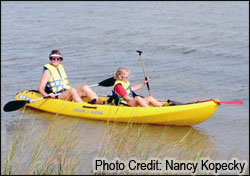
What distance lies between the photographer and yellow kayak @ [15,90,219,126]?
712cm

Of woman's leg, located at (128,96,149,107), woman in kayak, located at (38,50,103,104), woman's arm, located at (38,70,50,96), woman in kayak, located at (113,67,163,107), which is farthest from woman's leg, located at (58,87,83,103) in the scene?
woman's leg, located at (128,96,149,107)

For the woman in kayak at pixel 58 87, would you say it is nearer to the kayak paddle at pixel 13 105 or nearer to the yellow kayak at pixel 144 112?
the yellow kayak at pixel 144 112

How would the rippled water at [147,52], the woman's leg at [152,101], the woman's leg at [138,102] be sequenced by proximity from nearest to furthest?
the rippled water at [147,52] → the woman's leg at [138,102] → the woman's leg at [152,101]

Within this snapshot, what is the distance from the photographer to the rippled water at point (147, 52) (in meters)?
7.30

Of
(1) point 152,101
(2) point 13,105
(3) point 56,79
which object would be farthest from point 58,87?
(1) point 152,101

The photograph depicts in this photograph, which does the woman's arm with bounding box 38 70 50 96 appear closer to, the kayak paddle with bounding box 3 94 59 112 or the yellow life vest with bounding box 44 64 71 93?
the yellow life vest with bounding box 44 64 71 93

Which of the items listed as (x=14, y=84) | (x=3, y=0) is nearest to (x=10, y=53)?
(x=14, y=84)

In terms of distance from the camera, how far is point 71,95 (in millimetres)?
8102

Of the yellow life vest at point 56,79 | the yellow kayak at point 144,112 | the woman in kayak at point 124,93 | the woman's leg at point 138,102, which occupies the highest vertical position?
the yellow life vest at point 56,79

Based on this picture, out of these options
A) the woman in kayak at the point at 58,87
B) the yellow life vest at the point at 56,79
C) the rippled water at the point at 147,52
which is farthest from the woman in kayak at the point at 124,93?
the yellow life vest at the point at 56,79

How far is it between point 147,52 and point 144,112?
5.21 metres

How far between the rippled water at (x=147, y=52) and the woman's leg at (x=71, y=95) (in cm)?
37

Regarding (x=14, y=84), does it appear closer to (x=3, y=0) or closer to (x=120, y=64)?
(x=120, y=64)

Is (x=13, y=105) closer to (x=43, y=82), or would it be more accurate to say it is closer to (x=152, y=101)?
(x=43, y=82)
